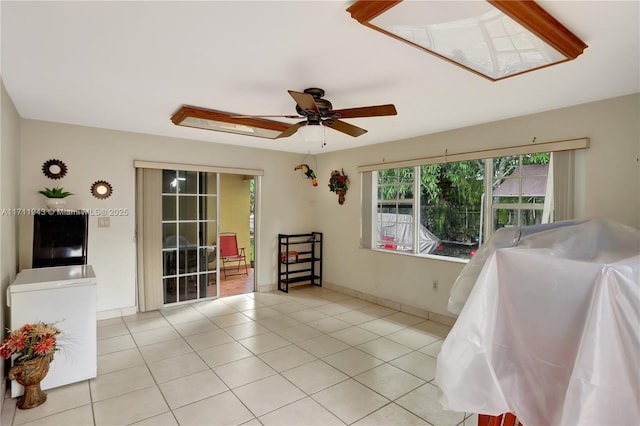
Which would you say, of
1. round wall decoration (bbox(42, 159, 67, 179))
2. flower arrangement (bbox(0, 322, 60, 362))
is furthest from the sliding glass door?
flower arrangement (bbox(0, 322, 60, 362))

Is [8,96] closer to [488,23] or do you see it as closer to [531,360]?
[488,23]

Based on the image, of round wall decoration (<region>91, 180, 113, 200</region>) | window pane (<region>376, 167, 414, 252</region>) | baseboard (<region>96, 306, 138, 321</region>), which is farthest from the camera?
window pane (<region>376, 167, 414, 252</region>)

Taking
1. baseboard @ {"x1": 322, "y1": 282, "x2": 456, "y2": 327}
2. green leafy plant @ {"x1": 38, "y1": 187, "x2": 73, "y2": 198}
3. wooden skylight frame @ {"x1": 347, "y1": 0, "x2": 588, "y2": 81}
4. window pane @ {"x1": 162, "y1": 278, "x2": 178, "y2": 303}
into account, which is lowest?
baseboard @ {"x1": 322, "y1": 282, "x2": 456, "y2": 327}

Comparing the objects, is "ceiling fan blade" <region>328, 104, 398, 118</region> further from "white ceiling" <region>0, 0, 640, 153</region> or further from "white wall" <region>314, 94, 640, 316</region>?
"white wall" <region>314, 94, 640, 316</region>

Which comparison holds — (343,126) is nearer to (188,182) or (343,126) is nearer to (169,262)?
(188,182)

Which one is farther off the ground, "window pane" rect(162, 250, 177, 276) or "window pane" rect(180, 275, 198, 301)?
"window pane" rect(162, 250, 177, 276)

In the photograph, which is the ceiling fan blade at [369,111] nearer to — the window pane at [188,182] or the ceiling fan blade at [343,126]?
the ceiling fan blade at [343,126]

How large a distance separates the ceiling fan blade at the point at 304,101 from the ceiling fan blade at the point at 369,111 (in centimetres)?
21

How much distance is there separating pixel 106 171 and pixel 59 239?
102cm

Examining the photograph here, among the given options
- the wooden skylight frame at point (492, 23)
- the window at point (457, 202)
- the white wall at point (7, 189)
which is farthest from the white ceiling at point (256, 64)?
the window at point (457, 202)

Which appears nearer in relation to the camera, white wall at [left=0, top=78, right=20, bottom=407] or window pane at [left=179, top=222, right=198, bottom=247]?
white wall at [left=0, top=78, right=20, bottom=407]

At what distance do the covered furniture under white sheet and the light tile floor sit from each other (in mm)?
1368

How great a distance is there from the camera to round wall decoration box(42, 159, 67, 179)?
12.1 ft

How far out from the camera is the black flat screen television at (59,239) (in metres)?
3.31
